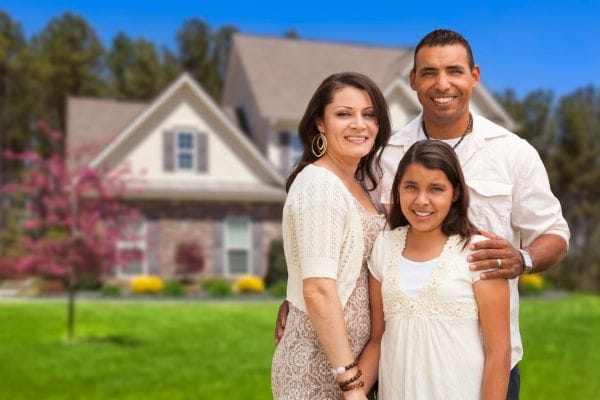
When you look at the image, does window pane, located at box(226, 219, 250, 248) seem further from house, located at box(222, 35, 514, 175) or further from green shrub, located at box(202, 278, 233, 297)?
house, located at box(222, 35, 514, 175)

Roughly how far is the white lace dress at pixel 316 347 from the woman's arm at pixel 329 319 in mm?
153

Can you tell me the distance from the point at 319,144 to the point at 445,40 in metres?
0.70

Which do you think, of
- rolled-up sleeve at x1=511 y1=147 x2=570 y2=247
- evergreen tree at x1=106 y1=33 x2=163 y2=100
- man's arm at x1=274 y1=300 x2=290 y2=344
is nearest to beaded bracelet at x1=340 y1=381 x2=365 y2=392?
man's arm at x1=274 y1=300 x2=290 y2=344

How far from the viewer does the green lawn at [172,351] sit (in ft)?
38.8

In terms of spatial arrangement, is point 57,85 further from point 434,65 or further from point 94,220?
point 434,65

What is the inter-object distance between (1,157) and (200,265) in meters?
20.1

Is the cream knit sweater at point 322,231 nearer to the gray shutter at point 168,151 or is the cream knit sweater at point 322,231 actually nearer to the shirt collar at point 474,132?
the shirt collar at point 474,132

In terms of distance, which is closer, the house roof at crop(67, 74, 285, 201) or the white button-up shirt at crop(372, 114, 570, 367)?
the white button-up shirt at crop(372, 114, 570, 367)

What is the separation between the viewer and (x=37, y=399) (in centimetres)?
1112

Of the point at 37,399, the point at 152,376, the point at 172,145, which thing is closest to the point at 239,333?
the point at 152,376

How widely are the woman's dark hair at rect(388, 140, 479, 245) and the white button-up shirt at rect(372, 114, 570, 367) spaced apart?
0.89ft

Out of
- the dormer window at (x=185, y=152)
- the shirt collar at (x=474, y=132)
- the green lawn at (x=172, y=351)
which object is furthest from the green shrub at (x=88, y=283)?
the shirt collar at (x=474, y=132)

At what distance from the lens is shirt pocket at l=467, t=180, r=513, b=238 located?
3.23 metres

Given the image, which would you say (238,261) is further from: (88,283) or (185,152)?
(88,283)
